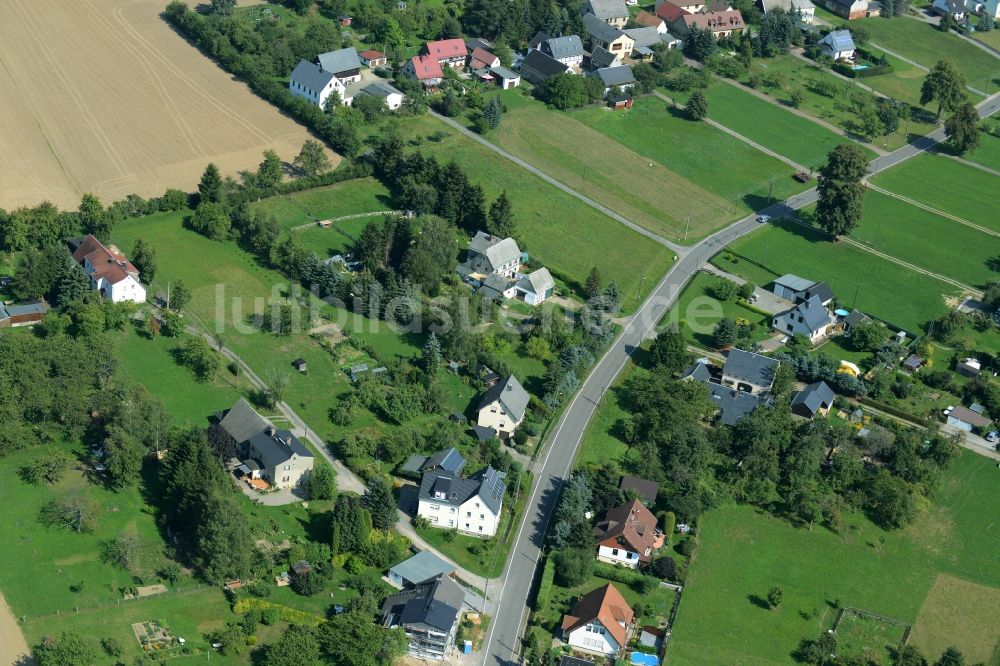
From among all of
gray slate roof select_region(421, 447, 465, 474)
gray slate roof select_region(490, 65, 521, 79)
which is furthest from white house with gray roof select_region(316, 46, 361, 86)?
gray slate roof select_region(421, 447, 465, 474)

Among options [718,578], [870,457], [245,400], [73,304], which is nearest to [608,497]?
[718,578]

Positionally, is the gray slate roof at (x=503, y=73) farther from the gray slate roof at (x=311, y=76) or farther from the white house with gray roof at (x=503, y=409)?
the white house with gray roof at (x=503, y=409)

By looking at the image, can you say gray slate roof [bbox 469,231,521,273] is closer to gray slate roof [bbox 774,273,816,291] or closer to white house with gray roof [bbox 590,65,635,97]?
gray slate roof [bbox 774,273,816,291]

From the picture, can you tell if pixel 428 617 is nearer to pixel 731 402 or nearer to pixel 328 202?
pixel 731 402

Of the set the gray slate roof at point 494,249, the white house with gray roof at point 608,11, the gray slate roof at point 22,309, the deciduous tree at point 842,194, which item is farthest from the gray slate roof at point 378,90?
the gray slate roof at point 22,309

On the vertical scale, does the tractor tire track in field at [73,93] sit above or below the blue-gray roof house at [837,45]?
below

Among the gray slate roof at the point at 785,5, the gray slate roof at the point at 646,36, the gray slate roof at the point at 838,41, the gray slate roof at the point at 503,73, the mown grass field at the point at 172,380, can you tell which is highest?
the gray slate roof at the point at 785,5

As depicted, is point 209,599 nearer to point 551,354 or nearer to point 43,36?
point 551,354

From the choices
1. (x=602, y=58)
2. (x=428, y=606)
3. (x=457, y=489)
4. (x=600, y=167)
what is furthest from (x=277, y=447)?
(x=602, y=58)
